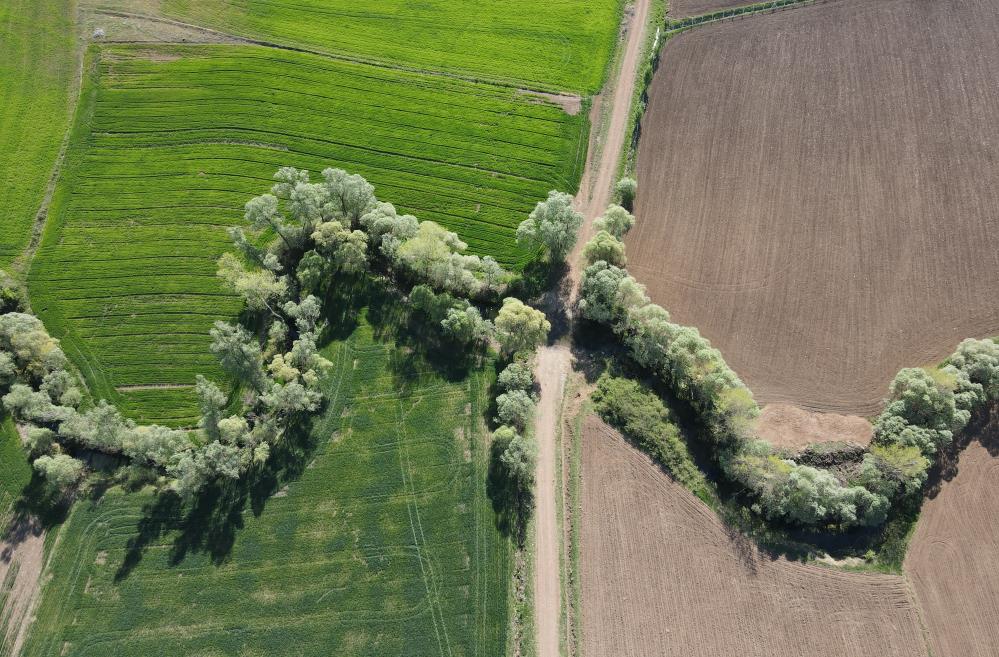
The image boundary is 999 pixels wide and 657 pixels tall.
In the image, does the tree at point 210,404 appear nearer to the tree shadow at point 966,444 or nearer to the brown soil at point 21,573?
the brown soil at point 21,573

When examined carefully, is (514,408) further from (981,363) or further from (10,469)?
(10,469)

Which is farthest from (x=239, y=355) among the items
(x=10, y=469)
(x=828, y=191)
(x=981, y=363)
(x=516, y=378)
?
(x=981, y=363)

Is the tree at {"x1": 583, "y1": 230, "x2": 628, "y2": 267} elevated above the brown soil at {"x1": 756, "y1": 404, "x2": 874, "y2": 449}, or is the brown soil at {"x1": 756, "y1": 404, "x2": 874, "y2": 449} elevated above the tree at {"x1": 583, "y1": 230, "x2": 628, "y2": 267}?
the tree at {"x1": 583, "y1": 230, "x2": 628, "y2": 267}

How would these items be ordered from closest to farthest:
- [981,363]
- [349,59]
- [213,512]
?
[213,512] → [981,363] → [349,59]

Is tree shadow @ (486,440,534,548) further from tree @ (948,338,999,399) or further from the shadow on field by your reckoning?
tree @ (948,338,999,399)

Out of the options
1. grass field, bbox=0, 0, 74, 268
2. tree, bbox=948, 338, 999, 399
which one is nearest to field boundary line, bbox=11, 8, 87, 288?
grass field, bbox=0, 0, 74, 268

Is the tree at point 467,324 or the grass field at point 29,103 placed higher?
the grass field at point 29,103

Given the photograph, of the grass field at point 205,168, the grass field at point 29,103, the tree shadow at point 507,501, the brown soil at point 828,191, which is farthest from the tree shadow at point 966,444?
the grass field at point 29,103
